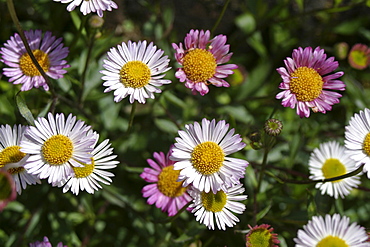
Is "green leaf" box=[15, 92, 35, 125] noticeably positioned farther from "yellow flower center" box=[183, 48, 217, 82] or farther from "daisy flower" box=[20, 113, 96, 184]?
"yellow flower center" box=[183, 48, 217, 82]

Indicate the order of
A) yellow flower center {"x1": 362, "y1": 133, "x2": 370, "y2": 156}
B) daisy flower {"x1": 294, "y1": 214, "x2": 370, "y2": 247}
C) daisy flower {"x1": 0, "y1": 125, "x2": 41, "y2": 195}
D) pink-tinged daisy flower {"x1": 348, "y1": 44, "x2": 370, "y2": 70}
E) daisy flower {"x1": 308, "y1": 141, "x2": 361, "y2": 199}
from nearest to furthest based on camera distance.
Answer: daisy flower {"x1": 294, "y1": 214, "x2": 370, "y2": 247} < daisy flower {"x1": 0, "y1": 125, "x2": 41, "y2": 195} < yellow flower center {"x1": 362, "y1": 133, "x2": 370, "y2": 156} < daisy flower {"x1": 308, "y1": 141, "x2": 361, "y2": 199} < pink-tinged daisy flower {"x1": 348, "y1": 44, "x2": 370, "y2": 70}

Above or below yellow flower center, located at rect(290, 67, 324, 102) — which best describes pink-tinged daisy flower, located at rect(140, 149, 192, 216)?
below

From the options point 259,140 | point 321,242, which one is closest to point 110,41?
point 259,140

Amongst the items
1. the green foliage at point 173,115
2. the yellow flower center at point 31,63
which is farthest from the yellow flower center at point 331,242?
the yellow flower center at point 31,63

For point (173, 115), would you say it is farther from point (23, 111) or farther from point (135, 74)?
point (23, 111)

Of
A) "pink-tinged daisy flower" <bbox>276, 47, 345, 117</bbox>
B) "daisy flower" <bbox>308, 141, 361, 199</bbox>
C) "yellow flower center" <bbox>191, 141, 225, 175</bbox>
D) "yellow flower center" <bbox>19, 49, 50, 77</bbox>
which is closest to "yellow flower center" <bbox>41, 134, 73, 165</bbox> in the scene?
"yellow flower center" <bbox>19, 49, 50, 77</bbox>

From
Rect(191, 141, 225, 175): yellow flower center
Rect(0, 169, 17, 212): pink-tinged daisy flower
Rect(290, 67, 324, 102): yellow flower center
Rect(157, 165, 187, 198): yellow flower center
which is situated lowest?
Rect(0, 169, 17, 212): pink-tinged daisy flower

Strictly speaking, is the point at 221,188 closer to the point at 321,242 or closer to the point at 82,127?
the point at 321,242

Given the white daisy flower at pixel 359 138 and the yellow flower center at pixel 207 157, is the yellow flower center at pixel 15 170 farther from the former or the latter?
the white daisy flower at pixel 359 138
